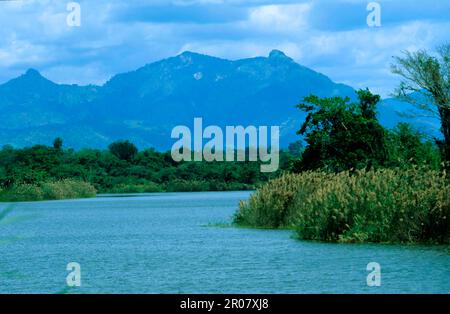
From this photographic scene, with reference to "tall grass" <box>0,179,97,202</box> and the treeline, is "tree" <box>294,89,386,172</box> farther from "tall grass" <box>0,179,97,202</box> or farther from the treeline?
the treeline

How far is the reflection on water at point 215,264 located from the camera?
17.1 m

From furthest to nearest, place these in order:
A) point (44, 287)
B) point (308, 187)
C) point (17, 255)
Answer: point (308, 187)
point (17, 255)
point (44, 287)

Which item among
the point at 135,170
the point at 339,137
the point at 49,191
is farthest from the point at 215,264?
the point at 135,170

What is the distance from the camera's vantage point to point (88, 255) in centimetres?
2456

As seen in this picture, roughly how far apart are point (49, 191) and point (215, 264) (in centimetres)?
5684

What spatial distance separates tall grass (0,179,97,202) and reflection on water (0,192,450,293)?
135ft

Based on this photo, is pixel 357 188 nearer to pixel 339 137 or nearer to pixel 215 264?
pixel 215 264

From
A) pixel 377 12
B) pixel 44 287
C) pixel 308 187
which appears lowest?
pixel 44 287

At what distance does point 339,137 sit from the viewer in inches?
1523

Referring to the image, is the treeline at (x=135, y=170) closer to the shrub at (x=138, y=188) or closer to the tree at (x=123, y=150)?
the shrub at (x=138, y=188)

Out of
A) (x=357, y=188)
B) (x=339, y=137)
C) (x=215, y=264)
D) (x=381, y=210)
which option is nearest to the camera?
(x=215, y=264)
